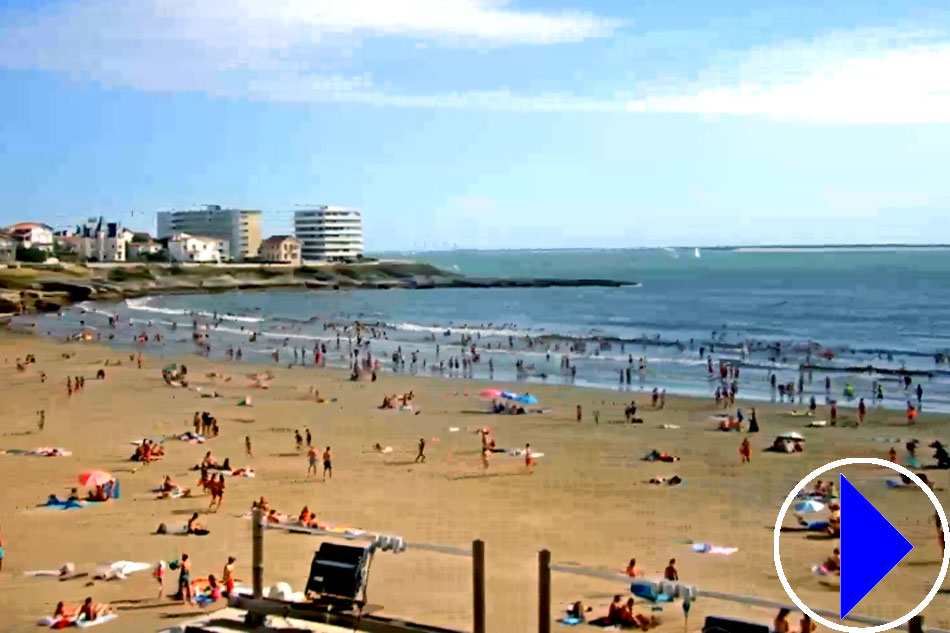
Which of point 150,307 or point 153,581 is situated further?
point 150,307

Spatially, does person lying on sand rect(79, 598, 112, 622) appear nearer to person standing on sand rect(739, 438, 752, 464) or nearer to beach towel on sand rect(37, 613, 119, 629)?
beach towel on sand rect(37, 613, 119, 629)

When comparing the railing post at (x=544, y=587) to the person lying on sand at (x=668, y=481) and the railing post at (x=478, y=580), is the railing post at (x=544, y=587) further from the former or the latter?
the person lying on sand at (x=668, y=481)

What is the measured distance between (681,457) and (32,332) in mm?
51591

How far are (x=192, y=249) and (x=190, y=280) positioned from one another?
1560 inches

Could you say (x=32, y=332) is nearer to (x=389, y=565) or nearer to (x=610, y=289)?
(x=389, y=565)

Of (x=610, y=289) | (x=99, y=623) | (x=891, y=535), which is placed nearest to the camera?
(x=891, y=535)

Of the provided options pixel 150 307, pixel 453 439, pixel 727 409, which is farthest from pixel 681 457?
pixel 150 307

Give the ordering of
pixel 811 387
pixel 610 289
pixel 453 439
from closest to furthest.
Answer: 1. pixel 453 439
2. pixel 811 387
3. pixel 610 289

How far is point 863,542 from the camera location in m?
6.94

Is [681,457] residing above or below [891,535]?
below

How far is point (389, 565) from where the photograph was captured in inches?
617

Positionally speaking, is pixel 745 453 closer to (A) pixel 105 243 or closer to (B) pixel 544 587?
(B) pixel 544 587

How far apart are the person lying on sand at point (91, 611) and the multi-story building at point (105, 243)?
155 m

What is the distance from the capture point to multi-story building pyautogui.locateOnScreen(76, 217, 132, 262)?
529 feet
